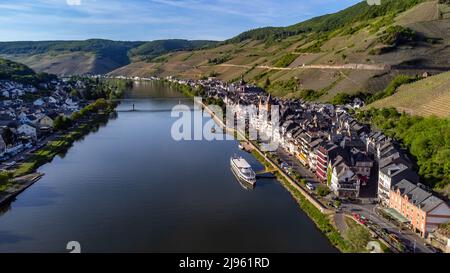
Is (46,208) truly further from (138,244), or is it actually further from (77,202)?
(138,244)

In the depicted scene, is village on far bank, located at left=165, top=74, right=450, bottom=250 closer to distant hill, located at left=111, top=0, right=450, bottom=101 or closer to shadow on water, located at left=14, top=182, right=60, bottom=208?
shadow on water, located at left=14, top=182, right=60, bottom=208

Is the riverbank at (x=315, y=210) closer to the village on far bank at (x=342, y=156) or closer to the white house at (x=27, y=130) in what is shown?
the village on far bank at (x=342, y=156)

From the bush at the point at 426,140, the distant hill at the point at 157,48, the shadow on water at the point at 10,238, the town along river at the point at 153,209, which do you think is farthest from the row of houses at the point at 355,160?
the distant hill at the point at 157,48

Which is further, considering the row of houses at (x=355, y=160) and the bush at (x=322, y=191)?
the bush at (x=322, y=191)

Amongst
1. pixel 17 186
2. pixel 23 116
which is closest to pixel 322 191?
pixel 17 186

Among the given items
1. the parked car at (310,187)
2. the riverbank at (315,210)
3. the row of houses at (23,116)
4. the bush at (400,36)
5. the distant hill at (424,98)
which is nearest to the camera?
the riverbank at (315,210)
